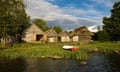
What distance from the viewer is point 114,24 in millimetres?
108750

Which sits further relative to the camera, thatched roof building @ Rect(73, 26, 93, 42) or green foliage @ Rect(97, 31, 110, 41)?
thatched roof building @ Rect(73, 26, 93, 42)

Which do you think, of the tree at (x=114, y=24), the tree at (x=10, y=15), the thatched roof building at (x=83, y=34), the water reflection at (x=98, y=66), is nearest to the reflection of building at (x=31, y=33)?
the thatched roof building at (x=83, y=34)

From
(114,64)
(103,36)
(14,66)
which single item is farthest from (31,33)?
(114,64)

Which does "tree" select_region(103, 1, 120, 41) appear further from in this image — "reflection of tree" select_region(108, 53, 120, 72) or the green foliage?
"reflection of tree" select_region(108, 53, 120, 72)

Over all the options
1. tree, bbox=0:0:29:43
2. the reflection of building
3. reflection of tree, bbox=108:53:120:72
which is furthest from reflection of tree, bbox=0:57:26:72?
the reflection of building

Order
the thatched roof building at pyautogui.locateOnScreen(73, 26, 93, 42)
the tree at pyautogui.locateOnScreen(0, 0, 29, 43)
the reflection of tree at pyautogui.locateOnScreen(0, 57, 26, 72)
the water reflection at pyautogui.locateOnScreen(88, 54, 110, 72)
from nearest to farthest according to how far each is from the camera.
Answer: the reflection of tree at pyautogui.locateOnScreen(0, 57, 26, 72) < the water reflection at pyautogui.locateOnScreen(88, 54, 110, 72) < the tree at pyautogui.locateOnScreen(0, 0, 29, 43) < the thatched roof building at pyautogui.locateOnScreen(73, 26, 93, 42)

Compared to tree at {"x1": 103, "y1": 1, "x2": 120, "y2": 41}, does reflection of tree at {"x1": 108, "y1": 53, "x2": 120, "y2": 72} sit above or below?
below

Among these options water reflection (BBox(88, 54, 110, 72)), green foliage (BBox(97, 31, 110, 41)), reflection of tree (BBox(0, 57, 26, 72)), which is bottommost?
water reflection (BBox(88, 54, 110, 72))

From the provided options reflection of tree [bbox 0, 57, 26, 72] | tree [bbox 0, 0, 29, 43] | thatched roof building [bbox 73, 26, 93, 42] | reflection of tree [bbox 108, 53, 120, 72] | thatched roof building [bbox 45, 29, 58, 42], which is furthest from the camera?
thatched roof building [bbox 73, 26, 93, 42]

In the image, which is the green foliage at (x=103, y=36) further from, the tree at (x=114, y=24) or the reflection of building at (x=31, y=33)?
the reflection of building at (x=31, y=33)

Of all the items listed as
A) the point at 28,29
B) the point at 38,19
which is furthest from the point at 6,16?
the point at 38,19

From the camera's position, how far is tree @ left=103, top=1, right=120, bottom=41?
107500 millimetres

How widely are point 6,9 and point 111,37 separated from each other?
53135 mm

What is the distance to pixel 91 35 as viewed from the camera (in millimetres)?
119312
